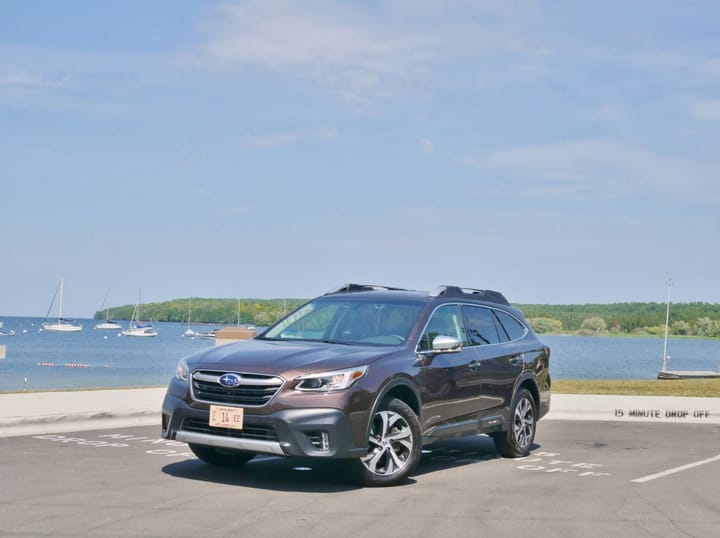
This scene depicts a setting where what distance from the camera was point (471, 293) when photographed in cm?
1197

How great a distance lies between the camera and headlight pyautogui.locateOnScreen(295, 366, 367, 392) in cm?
902

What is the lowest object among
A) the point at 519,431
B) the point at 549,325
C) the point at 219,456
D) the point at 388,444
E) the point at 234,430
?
the point at 219,456

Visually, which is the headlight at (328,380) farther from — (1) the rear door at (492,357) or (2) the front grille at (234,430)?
(1) the rear door at (492,357)

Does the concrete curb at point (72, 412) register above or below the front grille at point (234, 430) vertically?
below

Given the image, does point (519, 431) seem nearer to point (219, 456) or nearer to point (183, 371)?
point (219, 456)

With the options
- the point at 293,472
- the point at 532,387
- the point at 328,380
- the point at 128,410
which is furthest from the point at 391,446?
the point at 128,410

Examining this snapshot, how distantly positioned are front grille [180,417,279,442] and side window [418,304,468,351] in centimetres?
203

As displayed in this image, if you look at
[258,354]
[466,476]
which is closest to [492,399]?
[466,476]

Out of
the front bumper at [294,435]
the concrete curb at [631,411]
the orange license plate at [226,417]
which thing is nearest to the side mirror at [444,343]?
the front bumper at [294,435]

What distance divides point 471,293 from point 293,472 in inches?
121

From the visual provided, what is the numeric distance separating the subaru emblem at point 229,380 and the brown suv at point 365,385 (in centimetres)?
1

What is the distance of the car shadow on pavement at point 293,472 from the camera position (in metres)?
9.40

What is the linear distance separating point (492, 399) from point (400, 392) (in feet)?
6.36

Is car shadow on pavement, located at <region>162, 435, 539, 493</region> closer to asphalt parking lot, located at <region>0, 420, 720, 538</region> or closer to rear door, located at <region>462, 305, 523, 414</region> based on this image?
asphalt parking lot, located at <region>0, 420, 720, 538</region>
